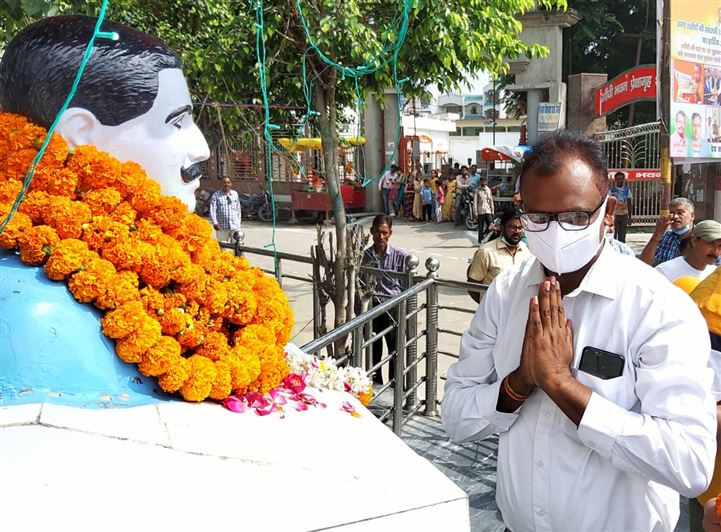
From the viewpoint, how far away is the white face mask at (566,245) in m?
1.75

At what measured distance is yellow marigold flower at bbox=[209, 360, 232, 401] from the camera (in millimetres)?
1688

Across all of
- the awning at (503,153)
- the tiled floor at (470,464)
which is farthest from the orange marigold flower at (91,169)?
the awning at (503,153)

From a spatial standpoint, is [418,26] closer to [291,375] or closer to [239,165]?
[291,375]

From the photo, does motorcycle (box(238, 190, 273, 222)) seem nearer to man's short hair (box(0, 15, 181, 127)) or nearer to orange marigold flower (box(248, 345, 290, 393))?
man's short hair (box(0, 15, 181, 127))

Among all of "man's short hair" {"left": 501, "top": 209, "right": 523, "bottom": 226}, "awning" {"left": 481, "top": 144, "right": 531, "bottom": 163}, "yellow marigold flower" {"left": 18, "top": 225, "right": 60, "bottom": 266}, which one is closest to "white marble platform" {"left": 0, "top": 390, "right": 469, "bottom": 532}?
"yellow marigold flower" {"left": 18, "top": 225, "right": 60, "bottom": 266}

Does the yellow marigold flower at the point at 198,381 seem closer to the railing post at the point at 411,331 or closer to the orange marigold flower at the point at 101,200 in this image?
the orange marigold flower at the point at 101,200

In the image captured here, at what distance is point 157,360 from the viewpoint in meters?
1.62

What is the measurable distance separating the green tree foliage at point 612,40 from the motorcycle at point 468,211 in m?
4.76

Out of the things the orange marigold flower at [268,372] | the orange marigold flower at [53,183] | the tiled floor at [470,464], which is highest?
the orange marigold flower at [53,183]

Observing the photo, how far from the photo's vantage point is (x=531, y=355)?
1.64 m

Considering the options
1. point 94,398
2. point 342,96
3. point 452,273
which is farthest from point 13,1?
point 452,273

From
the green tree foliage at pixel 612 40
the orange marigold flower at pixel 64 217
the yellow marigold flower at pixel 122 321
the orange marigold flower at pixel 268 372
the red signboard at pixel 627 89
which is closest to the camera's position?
the yellow marigold flower at pixel 122 321

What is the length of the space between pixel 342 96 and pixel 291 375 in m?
4.53

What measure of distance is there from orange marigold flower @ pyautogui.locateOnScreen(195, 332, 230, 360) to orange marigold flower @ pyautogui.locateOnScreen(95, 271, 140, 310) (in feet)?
0.67
